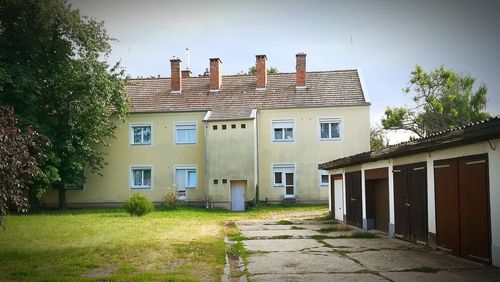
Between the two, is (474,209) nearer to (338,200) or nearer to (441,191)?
(441,191)

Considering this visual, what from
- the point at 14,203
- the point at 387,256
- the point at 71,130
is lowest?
the point at 387,256

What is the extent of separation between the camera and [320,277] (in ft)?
34.0

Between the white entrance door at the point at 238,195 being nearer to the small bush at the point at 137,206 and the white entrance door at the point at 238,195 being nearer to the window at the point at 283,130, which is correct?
the window at the point at 283,130

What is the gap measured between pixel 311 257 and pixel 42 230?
1103cm

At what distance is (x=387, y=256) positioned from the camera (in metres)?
13.2

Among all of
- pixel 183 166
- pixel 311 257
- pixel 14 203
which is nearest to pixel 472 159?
pixel 311 257

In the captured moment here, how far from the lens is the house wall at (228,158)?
34.9 m

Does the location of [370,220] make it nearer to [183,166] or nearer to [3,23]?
[183,166]

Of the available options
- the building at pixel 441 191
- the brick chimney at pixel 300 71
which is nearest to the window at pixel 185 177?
the brick chimney at pixel 300 71

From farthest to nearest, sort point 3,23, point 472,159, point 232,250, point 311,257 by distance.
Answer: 1. point 3,23
2. point 232,250
3. point 311,257
4. point 472,159

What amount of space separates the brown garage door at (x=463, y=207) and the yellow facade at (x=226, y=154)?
2172 cm

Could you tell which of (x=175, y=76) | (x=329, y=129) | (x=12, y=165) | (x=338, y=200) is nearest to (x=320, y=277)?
(x=12, y=165)

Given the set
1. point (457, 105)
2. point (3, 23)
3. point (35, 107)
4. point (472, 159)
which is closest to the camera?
point (472, 159)

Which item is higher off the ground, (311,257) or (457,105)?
(457,105)
